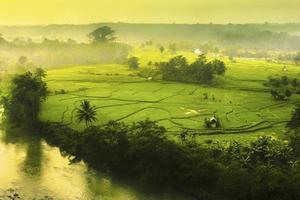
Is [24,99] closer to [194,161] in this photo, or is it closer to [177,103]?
[177,103]

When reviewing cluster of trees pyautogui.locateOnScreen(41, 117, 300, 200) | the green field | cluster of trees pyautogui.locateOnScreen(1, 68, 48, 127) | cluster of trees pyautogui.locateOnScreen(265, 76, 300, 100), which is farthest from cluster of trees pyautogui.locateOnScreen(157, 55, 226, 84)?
cluster of trees pyautogui.locateOnScreen(41, 117, 300, 200)

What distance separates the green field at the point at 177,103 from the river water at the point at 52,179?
7224mm

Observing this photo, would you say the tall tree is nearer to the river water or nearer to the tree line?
the river water

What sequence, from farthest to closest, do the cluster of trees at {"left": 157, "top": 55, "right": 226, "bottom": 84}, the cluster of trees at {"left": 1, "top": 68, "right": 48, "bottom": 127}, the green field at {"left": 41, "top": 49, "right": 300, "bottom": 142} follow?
the cluster of trees at {"left": 157, "top": 55, "right": 226, "bottom": 84}
the cluster of trees at {"left": 1, "top": 68, "right": 48, "bottom": 127}
the green field at {"left": 41, "top": 49, "right": 300, "bottom": 142}

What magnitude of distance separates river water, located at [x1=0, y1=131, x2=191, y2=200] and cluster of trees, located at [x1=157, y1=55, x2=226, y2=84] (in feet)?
140

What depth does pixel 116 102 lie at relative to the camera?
75.4 meters

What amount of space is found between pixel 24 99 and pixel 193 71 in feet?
133

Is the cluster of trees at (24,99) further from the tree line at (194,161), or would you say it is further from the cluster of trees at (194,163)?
the cluster of trees at (194,163)

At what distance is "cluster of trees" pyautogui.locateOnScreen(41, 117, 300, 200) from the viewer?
41.9 m

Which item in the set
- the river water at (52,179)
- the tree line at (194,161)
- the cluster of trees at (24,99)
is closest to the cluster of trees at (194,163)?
the tree line at (194,161)

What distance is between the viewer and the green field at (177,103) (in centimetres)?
6206

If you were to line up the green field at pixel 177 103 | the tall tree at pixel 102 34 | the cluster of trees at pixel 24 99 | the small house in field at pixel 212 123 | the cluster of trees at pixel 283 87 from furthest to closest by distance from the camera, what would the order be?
the tall tree at pixel 102 34 < the cluster of trees at pixel 283 87 < the cluster of trees at pixel 24 99 < the green field at pixel 177 103 < the small house in field at pixel 212 123

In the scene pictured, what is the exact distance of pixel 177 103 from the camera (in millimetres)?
74812

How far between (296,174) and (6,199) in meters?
24.1
